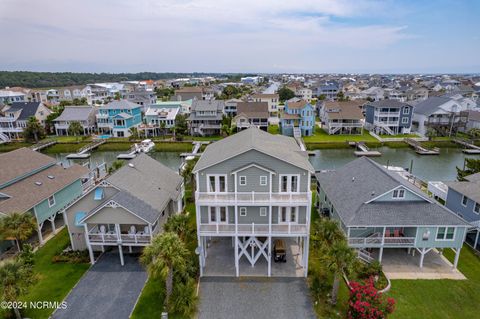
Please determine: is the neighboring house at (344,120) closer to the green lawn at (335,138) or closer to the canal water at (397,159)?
the green lawn at (335,138)

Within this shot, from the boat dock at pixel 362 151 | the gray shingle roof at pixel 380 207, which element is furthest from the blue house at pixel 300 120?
the gray shingle roof at pixel 380 207

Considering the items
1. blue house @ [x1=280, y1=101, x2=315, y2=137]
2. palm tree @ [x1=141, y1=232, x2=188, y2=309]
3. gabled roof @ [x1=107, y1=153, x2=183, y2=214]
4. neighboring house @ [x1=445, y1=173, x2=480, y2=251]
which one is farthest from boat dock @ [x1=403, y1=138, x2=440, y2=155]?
palm tree @ [x1=141, y1=232, x2=188, y2=309]

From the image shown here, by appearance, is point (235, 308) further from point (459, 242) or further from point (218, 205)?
point (459, 242)

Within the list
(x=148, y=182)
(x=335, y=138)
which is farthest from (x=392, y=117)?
(x=148, y=182)

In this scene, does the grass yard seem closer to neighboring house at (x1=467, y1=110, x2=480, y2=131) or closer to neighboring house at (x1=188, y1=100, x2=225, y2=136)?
neighboring house at (x1=188, y1=100, x2=225, y2=136)

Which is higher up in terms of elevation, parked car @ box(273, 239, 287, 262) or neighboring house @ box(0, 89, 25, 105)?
neighboring house @ box(0, 89, 25, 105)

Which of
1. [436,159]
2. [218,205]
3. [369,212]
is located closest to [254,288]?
[218,205]
